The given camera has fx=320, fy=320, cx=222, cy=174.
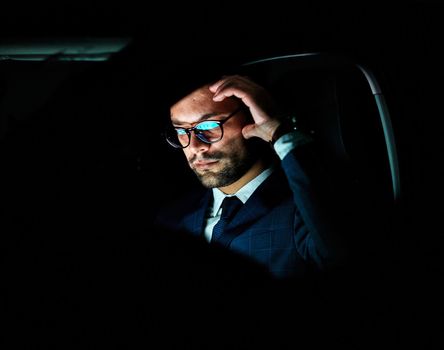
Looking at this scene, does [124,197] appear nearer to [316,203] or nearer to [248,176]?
[248,176]

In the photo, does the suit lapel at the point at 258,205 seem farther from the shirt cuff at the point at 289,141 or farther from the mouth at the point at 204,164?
the shirt cuff at the point at 289,141

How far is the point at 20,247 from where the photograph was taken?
3.15 ft

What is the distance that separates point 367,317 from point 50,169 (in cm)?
135

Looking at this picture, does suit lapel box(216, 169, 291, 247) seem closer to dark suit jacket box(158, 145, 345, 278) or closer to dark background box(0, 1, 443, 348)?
dark suit jacket box(158, 145, 345, 278)

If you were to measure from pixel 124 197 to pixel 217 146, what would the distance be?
661 millimetres

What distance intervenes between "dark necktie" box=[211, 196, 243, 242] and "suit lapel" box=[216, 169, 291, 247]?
0.04 metres

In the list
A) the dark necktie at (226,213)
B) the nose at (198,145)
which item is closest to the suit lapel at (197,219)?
the dark necktie at (226,213)

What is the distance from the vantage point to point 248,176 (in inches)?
87.0

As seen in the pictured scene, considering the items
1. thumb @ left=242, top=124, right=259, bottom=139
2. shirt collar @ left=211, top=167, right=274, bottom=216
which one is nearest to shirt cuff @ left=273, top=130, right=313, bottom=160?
thumb @ left=242, top=124, right=259, bottom=139

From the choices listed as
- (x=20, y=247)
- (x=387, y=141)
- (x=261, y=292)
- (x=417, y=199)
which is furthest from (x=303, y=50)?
(x=20, y=247)

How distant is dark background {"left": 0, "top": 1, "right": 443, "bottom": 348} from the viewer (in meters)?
0.97

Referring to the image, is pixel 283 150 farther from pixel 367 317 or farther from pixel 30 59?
pixel 30 59

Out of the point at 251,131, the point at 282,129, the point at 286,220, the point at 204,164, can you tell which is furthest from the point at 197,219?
the point at 282,129

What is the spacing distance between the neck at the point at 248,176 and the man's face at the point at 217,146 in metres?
0.03
